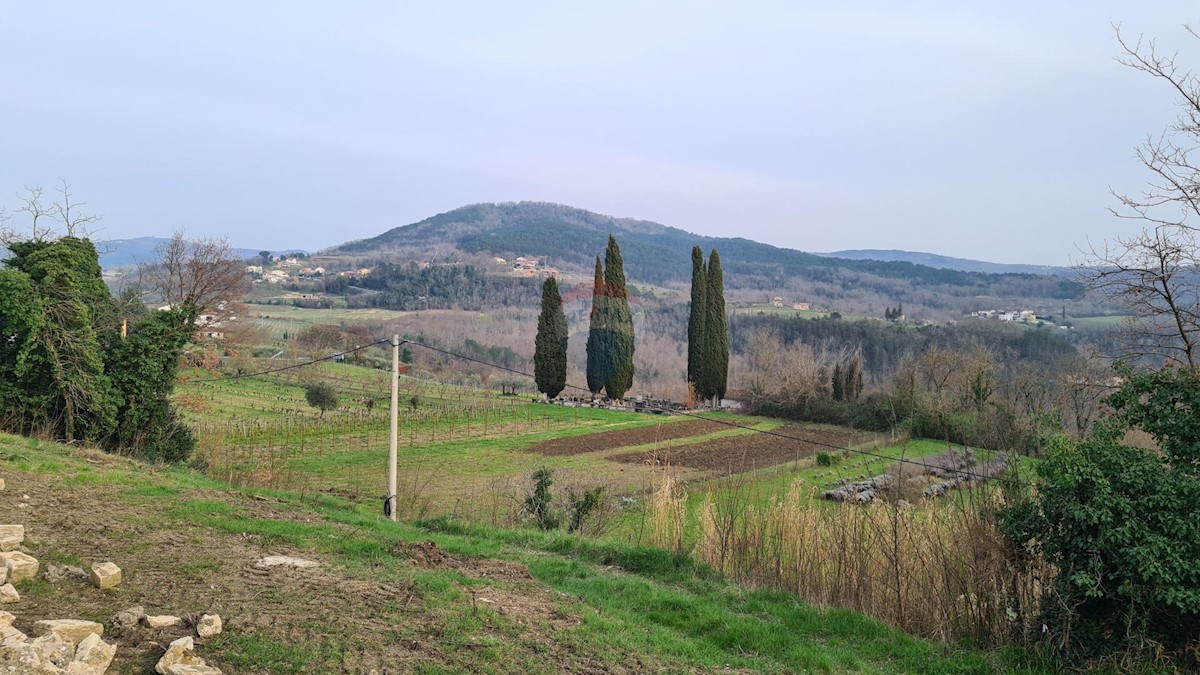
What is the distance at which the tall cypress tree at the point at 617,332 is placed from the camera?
3769 cm

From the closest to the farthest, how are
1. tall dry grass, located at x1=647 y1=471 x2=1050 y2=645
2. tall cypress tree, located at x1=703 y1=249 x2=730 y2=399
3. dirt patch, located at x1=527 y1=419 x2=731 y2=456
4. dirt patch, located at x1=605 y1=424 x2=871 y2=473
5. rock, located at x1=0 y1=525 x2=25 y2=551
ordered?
rock, located at x1=0 y1=525 x2=25 y2=551, tall dry grass, located at x1=647 y1=471 x2=1050 y2=645, dirt patch, located at x1=605 y1=424 x2=871 y2=473, dirt patch, located at x1=527 y1=419 x2=731 y2=456, tall cypress tree, located at x1=703 y1=249 x2=730 y2=399

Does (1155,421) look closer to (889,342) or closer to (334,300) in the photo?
(889,342)

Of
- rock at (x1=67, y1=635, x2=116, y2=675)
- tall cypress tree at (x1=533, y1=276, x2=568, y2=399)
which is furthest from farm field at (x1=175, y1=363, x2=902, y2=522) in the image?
rock at (x1=67, y1=635, x2=116, y2=675)

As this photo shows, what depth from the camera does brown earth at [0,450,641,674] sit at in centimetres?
429

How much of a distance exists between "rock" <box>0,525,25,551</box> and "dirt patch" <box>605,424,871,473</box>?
15.0 m

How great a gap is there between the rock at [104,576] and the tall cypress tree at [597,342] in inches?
1297

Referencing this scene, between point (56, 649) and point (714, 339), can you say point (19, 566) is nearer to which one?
point (56, 649)

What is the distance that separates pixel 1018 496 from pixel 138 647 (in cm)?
640

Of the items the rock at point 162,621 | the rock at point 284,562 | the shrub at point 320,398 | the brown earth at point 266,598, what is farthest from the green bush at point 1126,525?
the shrub at point 320,398

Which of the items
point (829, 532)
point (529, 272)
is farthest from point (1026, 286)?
point (829, 532)

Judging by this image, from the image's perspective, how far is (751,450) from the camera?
2547 centimetres

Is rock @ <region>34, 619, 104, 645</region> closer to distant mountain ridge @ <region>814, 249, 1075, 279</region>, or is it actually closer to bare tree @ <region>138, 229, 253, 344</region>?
bare tree @ <region>138, 229, 253, 344</region>

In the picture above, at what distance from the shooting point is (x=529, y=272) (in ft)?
266

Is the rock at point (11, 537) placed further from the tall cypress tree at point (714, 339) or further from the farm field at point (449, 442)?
the tall cypress tree at point (714, 339)
